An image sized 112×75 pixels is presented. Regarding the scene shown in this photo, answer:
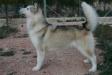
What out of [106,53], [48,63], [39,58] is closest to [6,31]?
[48,63]

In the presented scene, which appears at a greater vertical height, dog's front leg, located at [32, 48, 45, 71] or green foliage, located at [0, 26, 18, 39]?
dog's front leg, located at [32, 48, 45, 71]

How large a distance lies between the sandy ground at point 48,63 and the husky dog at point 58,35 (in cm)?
22

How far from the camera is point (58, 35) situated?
7.72 m

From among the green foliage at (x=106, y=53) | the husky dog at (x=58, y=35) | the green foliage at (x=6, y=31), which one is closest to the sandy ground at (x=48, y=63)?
the husky dog at (x=58, y=35)

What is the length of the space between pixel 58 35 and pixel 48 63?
0.81 m

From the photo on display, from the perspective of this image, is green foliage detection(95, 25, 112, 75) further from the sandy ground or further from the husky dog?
the sandy ground

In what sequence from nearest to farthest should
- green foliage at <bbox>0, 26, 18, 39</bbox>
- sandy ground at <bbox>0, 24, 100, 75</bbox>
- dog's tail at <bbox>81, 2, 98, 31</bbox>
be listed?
1. dog's tail at <bbox>81, 2, 98, 31</bbox>
2. sandy ground at <bbox>0, 24, 100, 75</bbox>
3. green foliage at <bbox>0, 26, 18, 39</bbox>

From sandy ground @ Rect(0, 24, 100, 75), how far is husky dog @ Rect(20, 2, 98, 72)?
0.22 metres

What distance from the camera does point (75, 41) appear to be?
7.62m

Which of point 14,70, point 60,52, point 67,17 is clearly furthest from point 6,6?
point 14,70

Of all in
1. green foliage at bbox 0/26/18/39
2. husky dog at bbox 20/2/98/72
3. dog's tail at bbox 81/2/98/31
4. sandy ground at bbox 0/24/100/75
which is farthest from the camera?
green foliage at bbox 0/26/18/39

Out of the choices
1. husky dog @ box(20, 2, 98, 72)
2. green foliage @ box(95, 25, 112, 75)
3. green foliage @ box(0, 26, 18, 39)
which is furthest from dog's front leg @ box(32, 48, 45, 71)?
green foliage @ box(0, 26, 18, 39)

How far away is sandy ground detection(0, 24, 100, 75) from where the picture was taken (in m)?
7.71

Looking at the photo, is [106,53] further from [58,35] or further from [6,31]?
[6,31]
